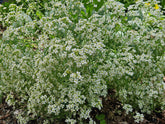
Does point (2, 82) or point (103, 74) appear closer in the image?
point (103, 74)

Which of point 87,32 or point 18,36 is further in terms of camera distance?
point 18,36

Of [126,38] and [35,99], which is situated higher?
[126,38]

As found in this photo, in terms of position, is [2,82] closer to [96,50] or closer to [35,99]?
[35,99]

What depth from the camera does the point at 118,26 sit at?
2967 millimetres

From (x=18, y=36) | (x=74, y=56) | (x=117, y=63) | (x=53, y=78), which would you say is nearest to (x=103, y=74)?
(x=117, y=63)

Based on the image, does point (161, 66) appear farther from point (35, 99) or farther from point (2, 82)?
point (2, 82)

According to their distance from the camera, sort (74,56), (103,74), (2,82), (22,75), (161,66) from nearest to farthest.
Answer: (74,56)
(103,74)
(161,66)
(22,75)
(2,82)

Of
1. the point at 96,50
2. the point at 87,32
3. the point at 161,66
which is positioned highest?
the point at 87,32

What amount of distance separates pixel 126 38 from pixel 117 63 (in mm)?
500

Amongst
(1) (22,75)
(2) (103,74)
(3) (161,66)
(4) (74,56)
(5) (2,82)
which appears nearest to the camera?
(4) (74,56)

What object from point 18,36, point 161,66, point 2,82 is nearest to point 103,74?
point 161,66

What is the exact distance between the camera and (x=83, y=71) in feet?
8.44

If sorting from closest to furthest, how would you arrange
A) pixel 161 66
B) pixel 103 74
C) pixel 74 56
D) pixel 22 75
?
pixel 74 56
pixel 103 74
pixel 161 66
pixel 22 75

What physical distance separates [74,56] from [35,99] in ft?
2.68
